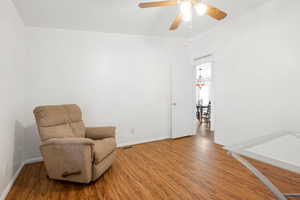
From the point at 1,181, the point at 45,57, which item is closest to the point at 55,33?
the point at 45,57

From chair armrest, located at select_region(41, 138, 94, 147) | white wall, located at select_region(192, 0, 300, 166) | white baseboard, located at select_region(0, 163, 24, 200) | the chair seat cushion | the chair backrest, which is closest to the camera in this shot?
white baseboard, located at select_region(0, 163, 24, 200)

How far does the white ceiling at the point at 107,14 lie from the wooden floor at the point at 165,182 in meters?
2.52

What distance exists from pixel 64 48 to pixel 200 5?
2581mm

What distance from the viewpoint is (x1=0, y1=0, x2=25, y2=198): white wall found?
1837mm

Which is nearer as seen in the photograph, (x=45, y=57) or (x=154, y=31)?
Result: (x=45, y=57)

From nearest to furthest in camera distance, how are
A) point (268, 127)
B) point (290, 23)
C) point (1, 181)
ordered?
point (1, 181) → point (290, 23) → point (268, 127)

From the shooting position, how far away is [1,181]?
5.76ft

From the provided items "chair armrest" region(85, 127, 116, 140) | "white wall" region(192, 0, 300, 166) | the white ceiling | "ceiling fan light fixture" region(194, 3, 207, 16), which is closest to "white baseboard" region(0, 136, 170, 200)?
"chair armrest" region(85, 127, 116, 140)

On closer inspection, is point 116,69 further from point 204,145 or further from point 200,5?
point 204,145

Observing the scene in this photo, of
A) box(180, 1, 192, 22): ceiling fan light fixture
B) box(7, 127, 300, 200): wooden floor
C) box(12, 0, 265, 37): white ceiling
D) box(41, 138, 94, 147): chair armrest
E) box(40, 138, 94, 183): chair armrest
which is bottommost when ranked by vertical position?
box(7, 127, 300, 200): wooden floor

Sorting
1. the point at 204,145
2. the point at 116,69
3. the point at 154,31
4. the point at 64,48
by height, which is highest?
the point at 154,31

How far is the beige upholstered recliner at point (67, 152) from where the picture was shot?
1.93 meters

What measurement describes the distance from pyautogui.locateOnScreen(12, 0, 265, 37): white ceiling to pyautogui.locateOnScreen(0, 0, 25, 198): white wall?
30 cm

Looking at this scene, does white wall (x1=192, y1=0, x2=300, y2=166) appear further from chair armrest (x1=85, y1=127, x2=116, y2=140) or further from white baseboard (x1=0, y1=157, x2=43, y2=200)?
white baseboard (x1=0, y1=157, x2=43, y2=200)
